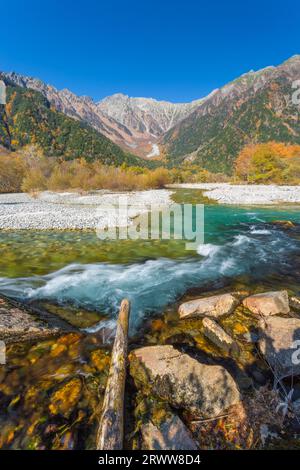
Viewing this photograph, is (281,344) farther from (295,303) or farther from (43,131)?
(43,131)

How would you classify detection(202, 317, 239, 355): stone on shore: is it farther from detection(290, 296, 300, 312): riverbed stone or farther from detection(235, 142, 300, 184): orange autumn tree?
detection(235, 142, 300, 184): orange autumn tree

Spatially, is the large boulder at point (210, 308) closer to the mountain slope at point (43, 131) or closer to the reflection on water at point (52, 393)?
the reflection on water at point (52, 393)

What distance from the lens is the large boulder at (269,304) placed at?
4766 mm

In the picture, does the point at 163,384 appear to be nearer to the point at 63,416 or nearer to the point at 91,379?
the point at 91,379

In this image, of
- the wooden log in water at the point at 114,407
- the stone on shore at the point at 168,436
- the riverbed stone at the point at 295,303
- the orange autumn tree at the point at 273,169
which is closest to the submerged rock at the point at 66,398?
the wooden log in water at the point at 114,407

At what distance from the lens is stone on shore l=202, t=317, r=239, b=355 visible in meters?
3.84

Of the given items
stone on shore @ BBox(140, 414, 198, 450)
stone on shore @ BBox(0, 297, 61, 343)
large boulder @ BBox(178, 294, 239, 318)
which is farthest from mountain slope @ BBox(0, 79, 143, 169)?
stone on shore @ BBox(140, 414, 198, 450)

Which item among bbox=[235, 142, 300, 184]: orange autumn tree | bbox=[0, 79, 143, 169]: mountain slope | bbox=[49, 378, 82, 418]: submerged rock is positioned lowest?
bbox=[49, 378, 82, 418]: submerged rock

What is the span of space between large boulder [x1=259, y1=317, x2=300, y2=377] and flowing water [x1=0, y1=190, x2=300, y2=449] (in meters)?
2.17

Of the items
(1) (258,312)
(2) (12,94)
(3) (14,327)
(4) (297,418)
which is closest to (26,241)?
(3) (14,327)

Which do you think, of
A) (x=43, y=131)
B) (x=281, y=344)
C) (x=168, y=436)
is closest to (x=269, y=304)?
(x=281, y=344)

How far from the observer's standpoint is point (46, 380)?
3289 millimetres

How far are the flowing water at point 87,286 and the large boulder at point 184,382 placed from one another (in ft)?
2.10

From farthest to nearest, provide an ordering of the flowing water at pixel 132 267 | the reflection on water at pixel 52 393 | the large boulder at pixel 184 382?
the flowing water at pixel 132 267
the large boulder at pixel 184 382
the reflection on water at pixel 52 393
